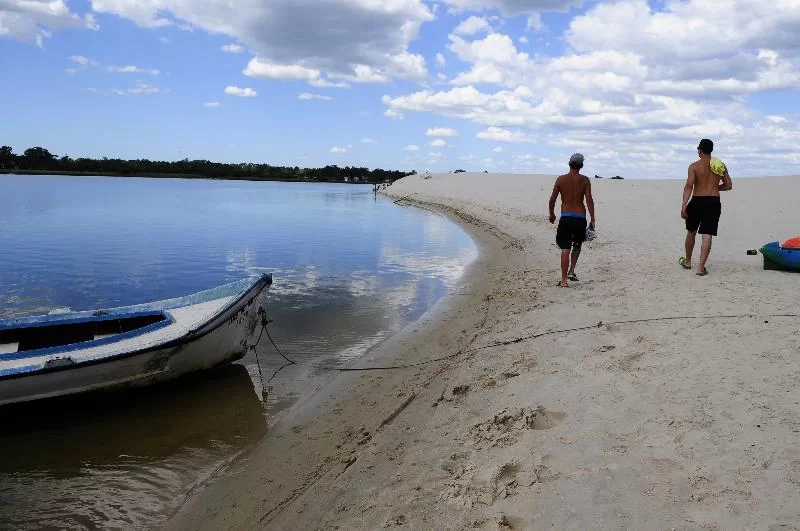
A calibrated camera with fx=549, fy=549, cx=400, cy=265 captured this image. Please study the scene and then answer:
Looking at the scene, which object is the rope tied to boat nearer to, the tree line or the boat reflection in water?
the boat reflection in water

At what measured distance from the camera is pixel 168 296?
1246cm

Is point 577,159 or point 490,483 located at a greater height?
point 577,159

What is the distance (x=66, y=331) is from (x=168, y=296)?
494 centimetres

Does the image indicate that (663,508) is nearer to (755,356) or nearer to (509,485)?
(509,485)

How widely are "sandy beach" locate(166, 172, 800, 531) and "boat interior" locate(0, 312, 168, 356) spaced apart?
312 centimetres

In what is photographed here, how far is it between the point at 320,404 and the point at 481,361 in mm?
2005

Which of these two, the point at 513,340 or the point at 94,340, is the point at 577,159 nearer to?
the point at 513,340

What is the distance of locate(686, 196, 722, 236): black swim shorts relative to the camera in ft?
28.1

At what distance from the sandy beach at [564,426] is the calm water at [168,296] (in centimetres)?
62

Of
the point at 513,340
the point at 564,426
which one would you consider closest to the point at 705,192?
the point at 513,340

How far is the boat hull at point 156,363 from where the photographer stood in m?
6.12

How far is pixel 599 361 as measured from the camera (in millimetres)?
5559

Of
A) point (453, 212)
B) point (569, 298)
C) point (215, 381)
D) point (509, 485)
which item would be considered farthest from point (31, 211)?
point (509, 485)

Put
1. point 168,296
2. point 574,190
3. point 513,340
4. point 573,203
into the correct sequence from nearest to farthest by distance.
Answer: point 513,340
point 574,190
point 573,203
point 168,296
